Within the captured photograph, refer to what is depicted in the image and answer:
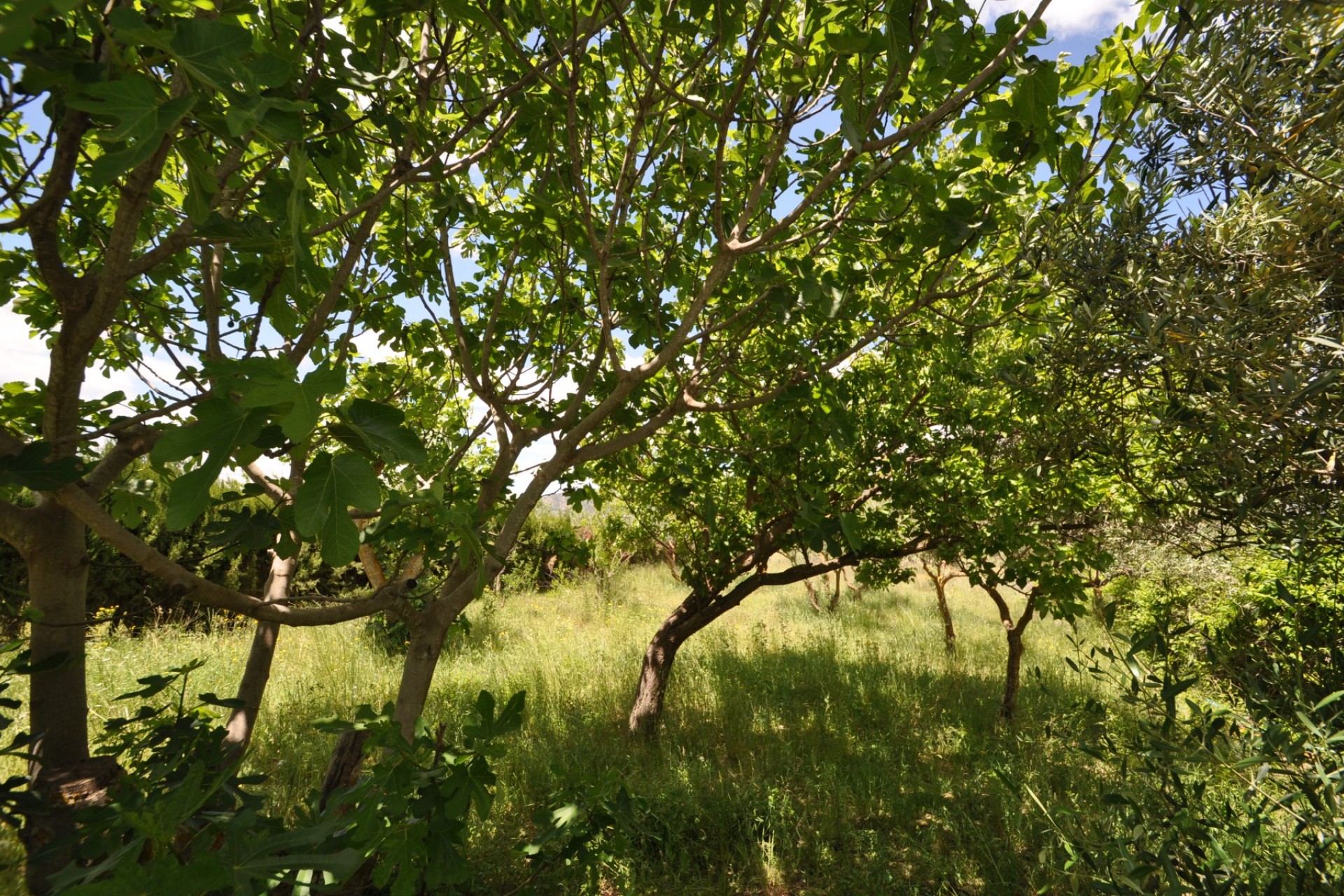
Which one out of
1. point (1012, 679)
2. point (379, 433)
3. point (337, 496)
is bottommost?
point (1012, 679)

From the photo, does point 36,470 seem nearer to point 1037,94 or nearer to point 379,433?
point 379,433

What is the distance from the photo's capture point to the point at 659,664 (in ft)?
21.1

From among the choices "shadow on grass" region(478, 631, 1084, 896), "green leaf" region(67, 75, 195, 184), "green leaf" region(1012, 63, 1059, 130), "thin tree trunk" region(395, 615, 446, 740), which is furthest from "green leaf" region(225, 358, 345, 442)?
"shadow on grass" region(478, 631, 1084, 896)

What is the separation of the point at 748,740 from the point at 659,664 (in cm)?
119

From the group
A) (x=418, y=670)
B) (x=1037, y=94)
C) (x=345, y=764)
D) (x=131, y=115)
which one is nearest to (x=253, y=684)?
(x=345, y=764)

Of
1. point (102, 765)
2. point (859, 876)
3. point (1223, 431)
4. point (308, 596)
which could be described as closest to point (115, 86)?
point (308, 596)

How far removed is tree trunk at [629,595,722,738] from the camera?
639 cm

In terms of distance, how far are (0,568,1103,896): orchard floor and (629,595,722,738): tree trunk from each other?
237mm

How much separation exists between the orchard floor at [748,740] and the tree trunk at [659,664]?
24cm

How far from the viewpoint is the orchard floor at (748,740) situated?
14.3ft

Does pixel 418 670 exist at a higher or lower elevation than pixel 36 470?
lower

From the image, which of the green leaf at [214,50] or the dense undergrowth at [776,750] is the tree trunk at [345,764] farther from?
the green leaf at [214,50]

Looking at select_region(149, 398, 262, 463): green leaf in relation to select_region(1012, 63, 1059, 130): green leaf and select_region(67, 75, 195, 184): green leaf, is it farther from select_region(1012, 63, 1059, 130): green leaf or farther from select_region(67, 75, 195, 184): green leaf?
select_region(1012, 63, 1059, 130): green leaf

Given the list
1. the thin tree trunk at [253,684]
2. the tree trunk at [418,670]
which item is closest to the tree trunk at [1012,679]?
the tree trunk at [418,670]
